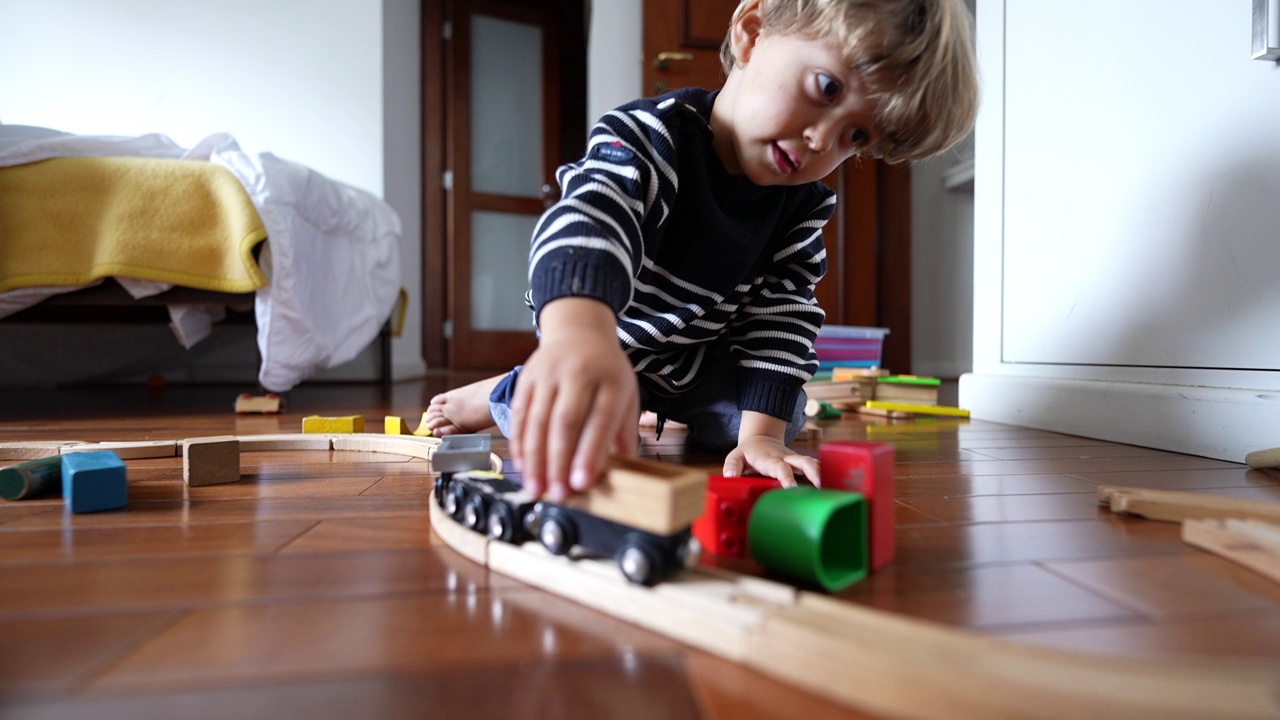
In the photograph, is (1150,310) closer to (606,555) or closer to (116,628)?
(606,555)

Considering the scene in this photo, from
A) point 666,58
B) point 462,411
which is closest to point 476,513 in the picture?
point 462,411

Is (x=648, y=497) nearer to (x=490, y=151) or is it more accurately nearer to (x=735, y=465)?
(x=735, y=465)

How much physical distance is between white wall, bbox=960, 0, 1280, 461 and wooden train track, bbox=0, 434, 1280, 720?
0.76 m

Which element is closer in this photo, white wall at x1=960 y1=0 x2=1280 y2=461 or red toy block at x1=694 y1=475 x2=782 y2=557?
red toy block at x1=694 y1=475 x2=782 y2=557

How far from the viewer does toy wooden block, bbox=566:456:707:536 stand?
15.1 inches

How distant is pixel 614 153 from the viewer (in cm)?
70

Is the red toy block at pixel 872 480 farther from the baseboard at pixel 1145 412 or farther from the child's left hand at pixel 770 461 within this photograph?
the baseboard at pixel 1145 412

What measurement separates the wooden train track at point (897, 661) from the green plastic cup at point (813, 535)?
0.17 feet

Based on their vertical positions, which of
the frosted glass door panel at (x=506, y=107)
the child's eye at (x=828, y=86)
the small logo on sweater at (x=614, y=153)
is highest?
the frosted glass door panel at (x=506, y=107)

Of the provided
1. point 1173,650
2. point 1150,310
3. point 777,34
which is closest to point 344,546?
point 1173,650

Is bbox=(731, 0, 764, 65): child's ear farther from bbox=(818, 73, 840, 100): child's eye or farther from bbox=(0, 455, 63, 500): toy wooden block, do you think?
bbox=(0, 455, 63, 500): toy wooden block

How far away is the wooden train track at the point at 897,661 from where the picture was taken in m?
0.28

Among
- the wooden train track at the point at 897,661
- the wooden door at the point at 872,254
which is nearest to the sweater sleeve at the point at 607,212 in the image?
the wooden train track at the point at 897,661

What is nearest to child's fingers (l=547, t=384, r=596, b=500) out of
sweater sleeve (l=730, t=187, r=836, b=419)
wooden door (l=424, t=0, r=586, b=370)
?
sweater sleeve (l=730, t=187, r=836, b=419)
